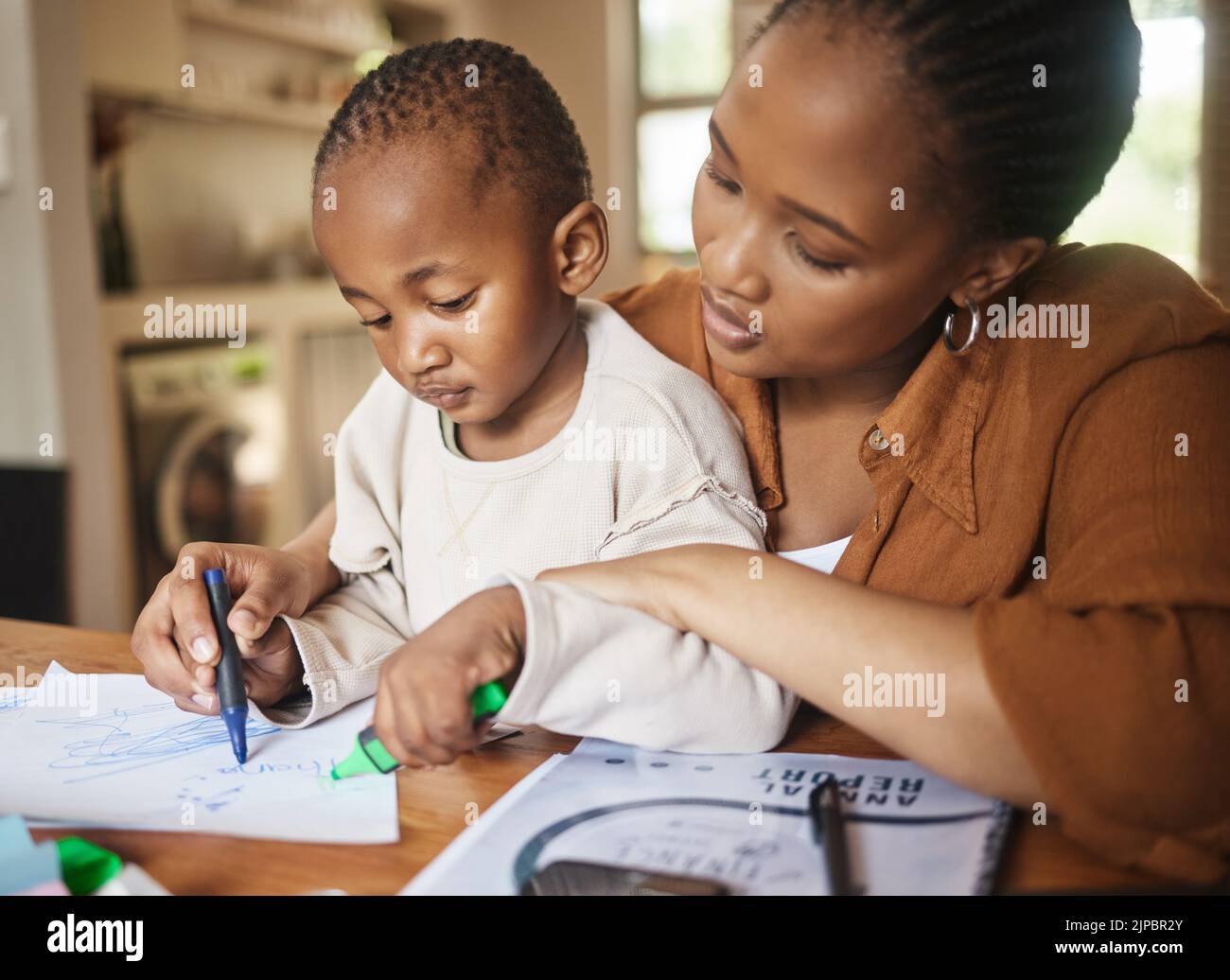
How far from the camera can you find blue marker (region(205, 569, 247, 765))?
709 mm

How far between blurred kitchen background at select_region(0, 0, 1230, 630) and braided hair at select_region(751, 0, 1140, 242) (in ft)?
3.93

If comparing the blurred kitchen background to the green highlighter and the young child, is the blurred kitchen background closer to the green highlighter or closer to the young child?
the young child

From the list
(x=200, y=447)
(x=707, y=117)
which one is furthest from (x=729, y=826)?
(x=707, y=117)

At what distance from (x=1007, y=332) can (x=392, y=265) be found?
1.51 ft

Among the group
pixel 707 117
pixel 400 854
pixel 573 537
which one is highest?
pixel 707 117

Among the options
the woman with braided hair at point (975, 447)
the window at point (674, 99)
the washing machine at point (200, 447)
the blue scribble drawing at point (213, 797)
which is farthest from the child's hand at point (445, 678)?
the window at point (674, 99)

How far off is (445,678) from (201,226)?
10.5ft

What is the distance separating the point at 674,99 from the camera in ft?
16.2

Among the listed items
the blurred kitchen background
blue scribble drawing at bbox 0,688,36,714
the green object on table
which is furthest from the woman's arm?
the blurred kitchen background

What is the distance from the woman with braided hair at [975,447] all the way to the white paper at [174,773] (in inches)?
2.9

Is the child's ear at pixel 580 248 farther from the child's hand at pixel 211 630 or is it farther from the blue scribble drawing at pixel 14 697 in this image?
the blue scribble drawing at pixel 14 697

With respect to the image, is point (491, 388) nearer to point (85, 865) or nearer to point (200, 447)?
point (85, 865)
